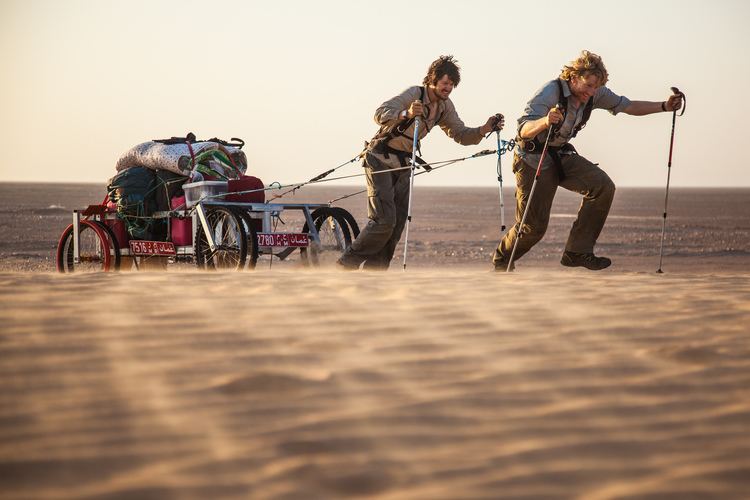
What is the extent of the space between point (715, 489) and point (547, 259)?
22.1 m

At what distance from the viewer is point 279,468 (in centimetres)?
441

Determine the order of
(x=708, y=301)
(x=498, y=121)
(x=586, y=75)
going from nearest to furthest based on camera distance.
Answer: (x=708, y=301) → (x=586, y=75) → (x=498, y=121)

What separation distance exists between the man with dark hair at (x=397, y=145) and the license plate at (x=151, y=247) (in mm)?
1932

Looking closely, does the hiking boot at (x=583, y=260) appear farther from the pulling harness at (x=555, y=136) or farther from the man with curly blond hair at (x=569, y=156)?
the pulling harness at (x=555, y=136)

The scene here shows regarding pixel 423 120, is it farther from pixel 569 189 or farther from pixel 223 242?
pixel 223 242

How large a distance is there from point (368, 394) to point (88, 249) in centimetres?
897

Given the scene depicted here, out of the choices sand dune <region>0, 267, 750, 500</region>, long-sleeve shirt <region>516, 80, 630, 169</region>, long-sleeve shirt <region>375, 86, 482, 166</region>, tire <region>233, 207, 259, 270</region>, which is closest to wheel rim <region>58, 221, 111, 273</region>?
tire <region>233, 207, 259, 270</region>

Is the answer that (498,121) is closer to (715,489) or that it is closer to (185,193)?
(185,193)

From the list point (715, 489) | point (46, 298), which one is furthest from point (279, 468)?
point (46, 298)

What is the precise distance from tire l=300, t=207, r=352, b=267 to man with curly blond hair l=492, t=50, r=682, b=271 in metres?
1.72

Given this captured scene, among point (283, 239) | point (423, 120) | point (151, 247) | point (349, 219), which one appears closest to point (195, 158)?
point (151, 247)

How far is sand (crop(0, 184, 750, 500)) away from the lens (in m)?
4.38

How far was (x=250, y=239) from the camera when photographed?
11000mm

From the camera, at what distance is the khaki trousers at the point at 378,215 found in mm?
10984
